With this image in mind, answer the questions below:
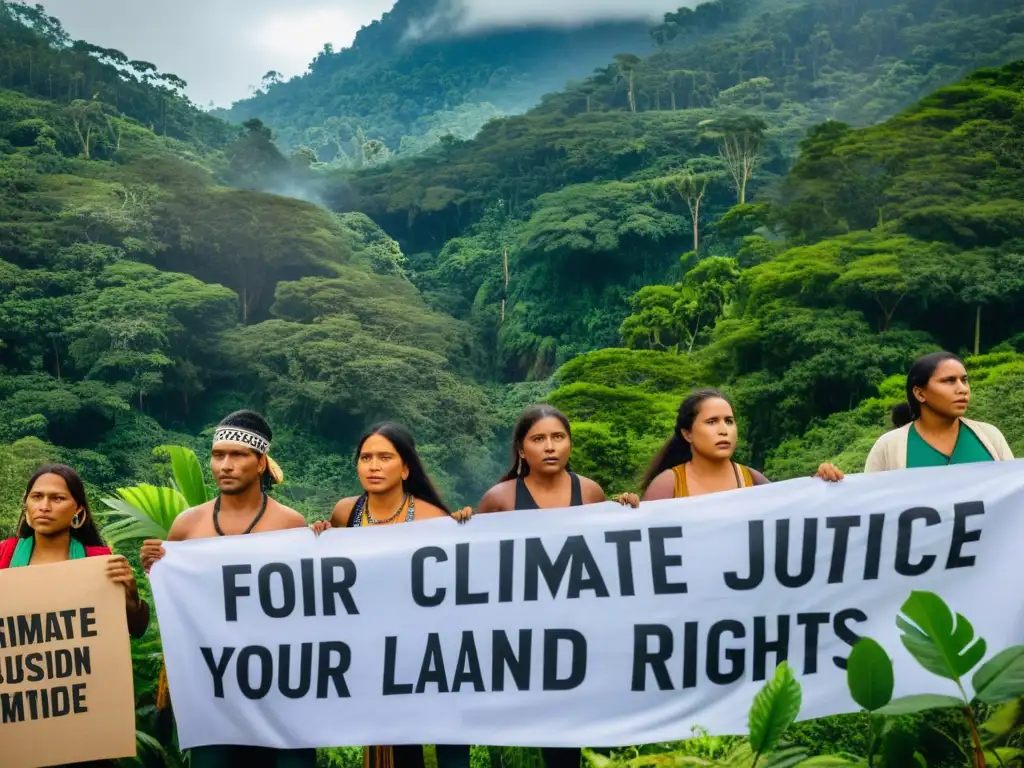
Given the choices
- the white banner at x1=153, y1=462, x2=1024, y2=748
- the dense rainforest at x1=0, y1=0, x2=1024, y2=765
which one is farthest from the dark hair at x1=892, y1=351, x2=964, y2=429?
the dense rainforest at x1=0, y1=0, x2=1024, y2=765

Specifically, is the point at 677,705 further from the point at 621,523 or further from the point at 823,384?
the point at 823,384

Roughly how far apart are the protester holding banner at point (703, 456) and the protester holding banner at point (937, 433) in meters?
0.23

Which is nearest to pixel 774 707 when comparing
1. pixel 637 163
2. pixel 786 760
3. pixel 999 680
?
pixel 786 760

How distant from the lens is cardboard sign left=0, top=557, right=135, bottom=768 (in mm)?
3648

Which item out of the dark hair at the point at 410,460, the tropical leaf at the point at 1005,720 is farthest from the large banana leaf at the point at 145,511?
the tropical leaf at the point at 1005,720

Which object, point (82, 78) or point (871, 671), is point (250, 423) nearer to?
point (871, 671)

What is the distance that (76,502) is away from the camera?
3.69 meters

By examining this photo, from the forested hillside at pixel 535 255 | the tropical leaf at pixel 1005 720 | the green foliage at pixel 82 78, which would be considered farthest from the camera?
the green foliage at pixel 82 78

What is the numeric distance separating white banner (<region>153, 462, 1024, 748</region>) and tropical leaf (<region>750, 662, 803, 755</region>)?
0.59m

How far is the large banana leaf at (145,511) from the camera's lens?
5.39 m

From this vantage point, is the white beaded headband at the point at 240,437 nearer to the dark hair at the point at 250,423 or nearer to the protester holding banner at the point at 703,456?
the dark hair at the point at 250,423

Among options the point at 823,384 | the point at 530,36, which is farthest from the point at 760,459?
the point at 530,36

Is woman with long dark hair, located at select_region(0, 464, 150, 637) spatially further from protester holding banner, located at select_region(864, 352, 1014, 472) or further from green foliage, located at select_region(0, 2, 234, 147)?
green foliage, located at select_region(0, 2, 234, 147)

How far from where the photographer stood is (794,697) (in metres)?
2.94
